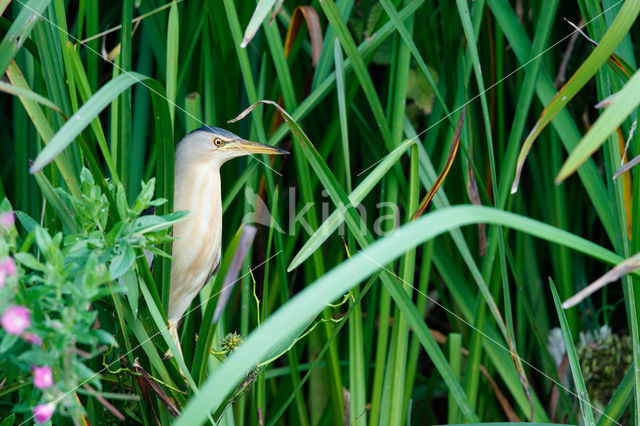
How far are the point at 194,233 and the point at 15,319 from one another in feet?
1.32

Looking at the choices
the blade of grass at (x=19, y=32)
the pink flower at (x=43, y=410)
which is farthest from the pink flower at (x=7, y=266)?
the blade of grass at (x=19, y=32)

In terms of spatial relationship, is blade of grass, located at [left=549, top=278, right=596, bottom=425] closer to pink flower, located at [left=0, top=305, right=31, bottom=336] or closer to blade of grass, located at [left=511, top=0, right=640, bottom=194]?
blade of grass, located at [left=511, top=0, right=640, bottom=194]

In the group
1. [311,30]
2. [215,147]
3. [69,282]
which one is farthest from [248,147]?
[69,282]

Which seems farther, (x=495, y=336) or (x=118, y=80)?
(x=495, y=336)

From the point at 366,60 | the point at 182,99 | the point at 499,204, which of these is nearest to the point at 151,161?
the point at 182,99

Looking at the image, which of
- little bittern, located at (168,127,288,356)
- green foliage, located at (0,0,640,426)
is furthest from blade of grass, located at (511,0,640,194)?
little bittern, located at (168,127,288,356)

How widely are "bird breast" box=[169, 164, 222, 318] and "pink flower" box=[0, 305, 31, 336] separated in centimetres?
36

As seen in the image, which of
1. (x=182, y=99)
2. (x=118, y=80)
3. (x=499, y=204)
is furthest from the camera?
(x=182, y=99)

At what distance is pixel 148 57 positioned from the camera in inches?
47.0

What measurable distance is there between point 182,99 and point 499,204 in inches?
22.6

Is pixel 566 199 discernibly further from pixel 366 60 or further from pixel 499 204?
pixel 366 60

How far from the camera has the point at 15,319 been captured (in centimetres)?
46

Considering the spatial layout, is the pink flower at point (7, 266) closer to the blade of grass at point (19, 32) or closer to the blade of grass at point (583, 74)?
the blade of grass at point (19, 32)

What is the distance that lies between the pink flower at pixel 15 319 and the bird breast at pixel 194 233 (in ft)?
1.18
